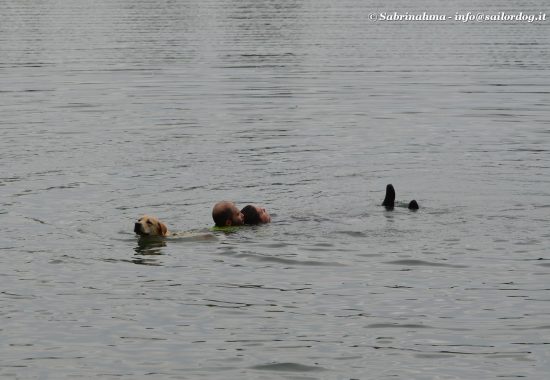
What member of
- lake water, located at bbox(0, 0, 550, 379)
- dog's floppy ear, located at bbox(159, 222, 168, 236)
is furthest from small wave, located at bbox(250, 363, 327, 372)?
dog's floppy ear, located at bbox(159, 222, 168, 236)

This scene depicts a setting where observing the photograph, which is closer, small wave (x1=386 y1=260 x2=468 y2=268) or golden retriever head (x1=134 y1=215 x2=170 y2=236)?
small wave (x1=386 y1=260 x2=468 y2=268)

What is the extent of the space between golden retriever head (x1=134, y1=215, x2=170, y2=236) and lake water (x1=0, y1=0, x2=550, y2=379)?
0.19m

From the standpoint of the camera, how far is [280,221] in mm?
16500

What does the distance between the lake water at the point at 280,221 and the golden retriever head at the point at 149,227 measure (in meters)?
0.19

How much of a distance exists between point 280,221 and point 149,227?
221 centimetres

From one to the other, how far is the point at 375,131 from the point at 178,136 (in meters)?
4.64

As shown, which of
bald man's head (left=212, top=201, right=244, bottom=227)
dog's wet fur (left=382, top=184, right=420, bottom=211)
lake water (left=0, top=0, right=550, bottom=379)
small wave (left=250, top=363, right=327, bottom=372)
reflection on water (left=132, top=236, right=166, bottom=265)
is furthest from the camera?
dog's wet fur (left=382, top=184, right=420, bottom=211)

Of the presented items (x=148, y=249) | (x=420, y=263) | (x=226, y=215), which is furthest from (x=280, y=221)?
(x=420, y=263)

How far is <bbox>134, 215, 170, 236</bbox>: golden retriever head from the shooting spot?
15367mm

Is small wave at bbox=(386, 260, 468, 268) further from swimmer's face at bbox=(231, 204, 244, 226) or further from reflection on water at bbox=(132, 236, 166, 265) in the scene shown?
reflection on water at bbox=(132, 236, 166, 265)

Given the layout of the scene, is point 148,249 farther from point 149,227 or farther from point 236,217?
point 236,217

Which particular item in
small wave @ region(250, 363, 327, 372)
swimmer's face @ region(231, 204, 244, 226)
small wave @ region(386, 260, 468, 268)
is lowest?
small wave @ region(250, 363, 327, 372)

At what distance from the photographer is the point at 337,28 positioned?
54312 mm

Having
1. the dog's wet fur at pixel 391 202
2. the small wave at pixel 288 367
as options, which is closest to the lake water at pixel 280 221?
the small wave at pixel 288 367
